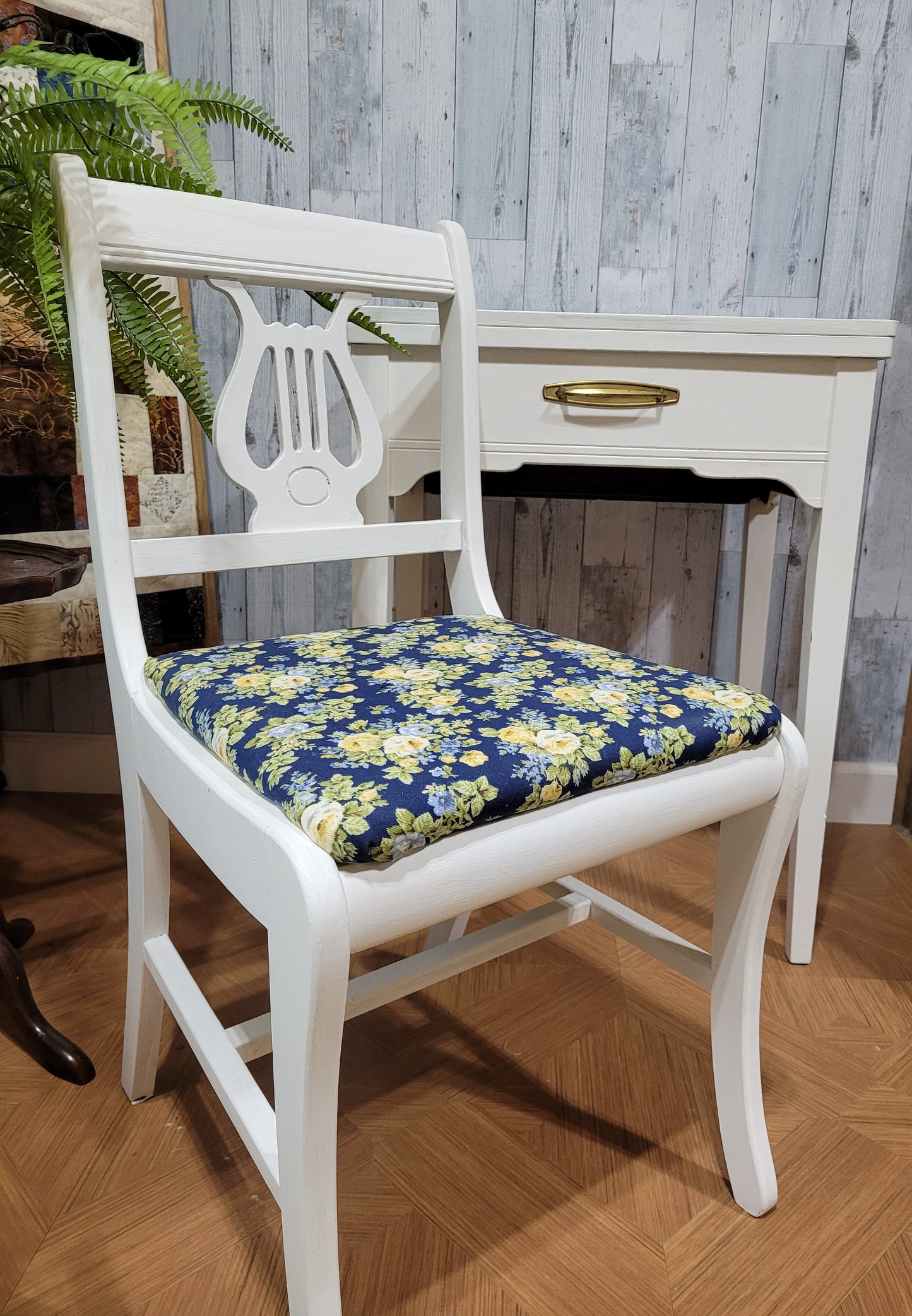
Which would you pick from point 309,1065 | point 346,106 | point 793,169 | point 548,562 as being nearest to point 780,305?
point 793,169

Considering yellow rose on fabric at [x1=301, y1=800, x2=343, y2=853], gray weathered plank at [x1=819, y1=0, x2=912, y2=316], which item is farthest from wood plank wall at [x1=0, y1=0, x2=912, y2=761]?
yellow rose on fabric at [x1=301, y1=800, x2=343, y2=853]

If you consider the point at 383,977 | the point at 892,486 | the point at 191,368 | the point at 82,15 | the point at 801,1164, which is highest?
the point at 82,15

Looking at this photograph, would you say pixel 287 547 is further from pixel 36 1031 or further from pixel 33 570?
pixel 36 1031

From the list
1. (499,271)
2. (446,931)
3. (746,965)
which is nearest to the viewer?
(746,965)

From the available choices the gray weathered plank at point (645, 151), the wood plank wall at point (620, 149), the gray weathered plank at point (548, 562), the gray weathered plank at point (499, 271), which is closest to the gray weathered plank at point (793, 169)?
the wood plank wall at point (620, 149)

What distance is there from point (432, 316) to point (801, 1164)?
3.32ft

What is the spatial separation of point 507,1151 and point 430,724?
1.72ft

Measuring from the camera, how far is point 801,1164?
881mm

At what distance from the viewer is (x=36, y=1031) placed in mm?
954

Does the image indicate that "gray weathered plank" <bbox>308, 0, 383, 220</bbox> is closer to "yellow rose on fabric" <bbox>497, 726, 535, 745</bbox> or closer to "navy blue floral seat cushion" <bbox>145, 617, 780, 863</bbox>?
"navy blue floral seat cushion" <bbox>145, 617, 780, 863</bbox>

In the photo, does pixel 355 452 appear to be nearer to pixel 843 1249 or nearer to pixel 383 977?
pixel 383 977

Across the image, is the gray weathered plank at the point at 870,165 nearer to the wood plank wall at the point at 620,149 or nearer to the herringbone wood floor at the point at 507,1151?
the wood plank wall at the point at 620,149

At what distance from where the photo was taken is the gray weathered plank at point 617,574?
1.58 meters

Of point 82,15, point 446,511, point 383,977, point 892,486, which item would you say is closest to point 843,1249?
point 383,977
